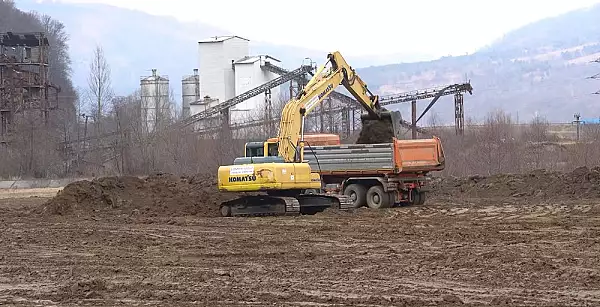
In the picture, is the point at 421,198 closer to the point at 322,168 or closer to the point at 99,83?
the point at 322,168

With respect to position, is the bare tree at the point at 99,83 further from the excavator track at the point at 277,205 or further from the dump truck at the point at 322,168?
the excavator track at the point at 277,205

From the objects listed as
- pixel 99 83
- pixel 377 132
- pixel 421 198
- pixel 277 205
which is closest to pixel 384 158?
pixel 377 132

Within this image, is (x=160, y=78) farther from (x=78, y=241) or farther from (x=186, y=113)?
(x=78, y=241)

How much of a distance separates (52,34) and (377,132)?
107m

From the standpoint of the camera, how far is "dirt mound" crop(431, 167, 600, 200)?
28.8m

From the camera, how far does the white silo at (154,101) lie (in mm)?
69225

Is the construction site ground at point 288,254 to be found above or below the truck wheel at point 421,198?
below

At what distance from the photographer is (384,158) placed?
26.5 metres

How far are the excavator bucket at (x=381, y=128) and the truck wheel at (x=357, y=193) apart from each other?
1.78m

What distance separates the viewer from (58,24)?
13612cm

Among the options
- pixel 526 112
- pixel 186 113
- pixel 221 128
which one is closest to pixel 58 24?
pixel 186 113

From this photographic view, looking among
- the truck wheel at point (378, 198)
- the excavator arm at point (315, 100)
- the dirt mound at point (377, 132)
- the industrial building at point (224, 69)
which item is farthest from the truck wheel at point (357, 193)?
the industrial building at point (224, 69)

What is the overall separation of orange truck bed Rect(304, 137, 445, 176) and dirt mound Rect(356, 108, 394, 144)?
1.27 metres

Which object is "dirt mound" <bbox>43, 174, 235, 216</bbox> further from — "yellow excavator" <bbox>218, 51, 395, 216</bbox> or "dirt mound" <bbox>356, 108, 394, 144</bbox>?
"dirt mound" <bbox>356, 108, 394, 144</bbox>
